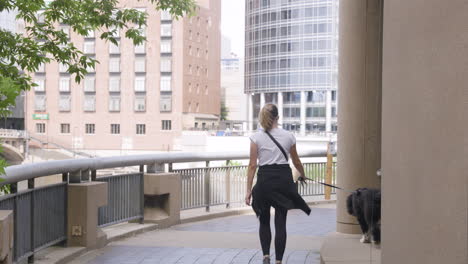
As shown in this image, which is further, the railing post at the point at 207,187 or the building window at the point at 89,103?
the building window at the point at 89,103

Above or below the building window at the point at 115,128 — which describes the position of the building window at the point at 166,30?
above

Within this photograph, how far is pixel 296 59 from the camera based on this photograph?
119 metres

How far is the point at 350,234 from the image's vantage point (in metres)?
9.07

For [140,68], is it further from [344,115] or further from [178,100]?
[344,115]

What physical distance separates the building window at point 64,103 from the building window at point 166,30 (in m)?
20.8

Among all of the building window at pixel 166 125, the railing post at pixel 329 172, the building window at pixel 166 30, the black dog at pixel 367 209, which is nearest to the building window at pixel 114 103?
the building window at pixel 166 125

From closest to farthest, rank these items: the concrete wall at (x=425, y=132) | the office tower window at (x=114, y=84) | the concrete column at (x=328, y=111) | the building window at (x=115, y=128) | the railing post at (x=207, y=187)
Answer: the concrete wall at (x=425, y=132), the railing post at (x=207, y=187), the office tower window at (x=114, y=84), the building window at (x=115, y=128), the concrete column at (x=328, y=111)

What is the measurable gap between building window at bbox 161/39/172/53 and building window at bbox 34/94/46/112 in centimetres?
2427

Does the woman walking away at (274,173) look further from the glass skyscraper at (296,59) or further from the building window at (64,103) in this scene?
the building window at (64,103)

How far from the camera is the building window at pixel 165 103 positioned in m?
112

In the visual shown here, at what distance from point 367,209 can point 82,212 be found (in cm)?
340

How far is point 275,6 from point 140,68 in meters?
26.2

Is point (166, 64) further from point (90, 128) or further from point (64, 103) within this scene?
point (64, 103)

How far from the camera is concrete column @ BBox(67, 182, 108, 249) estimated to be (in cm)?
832
